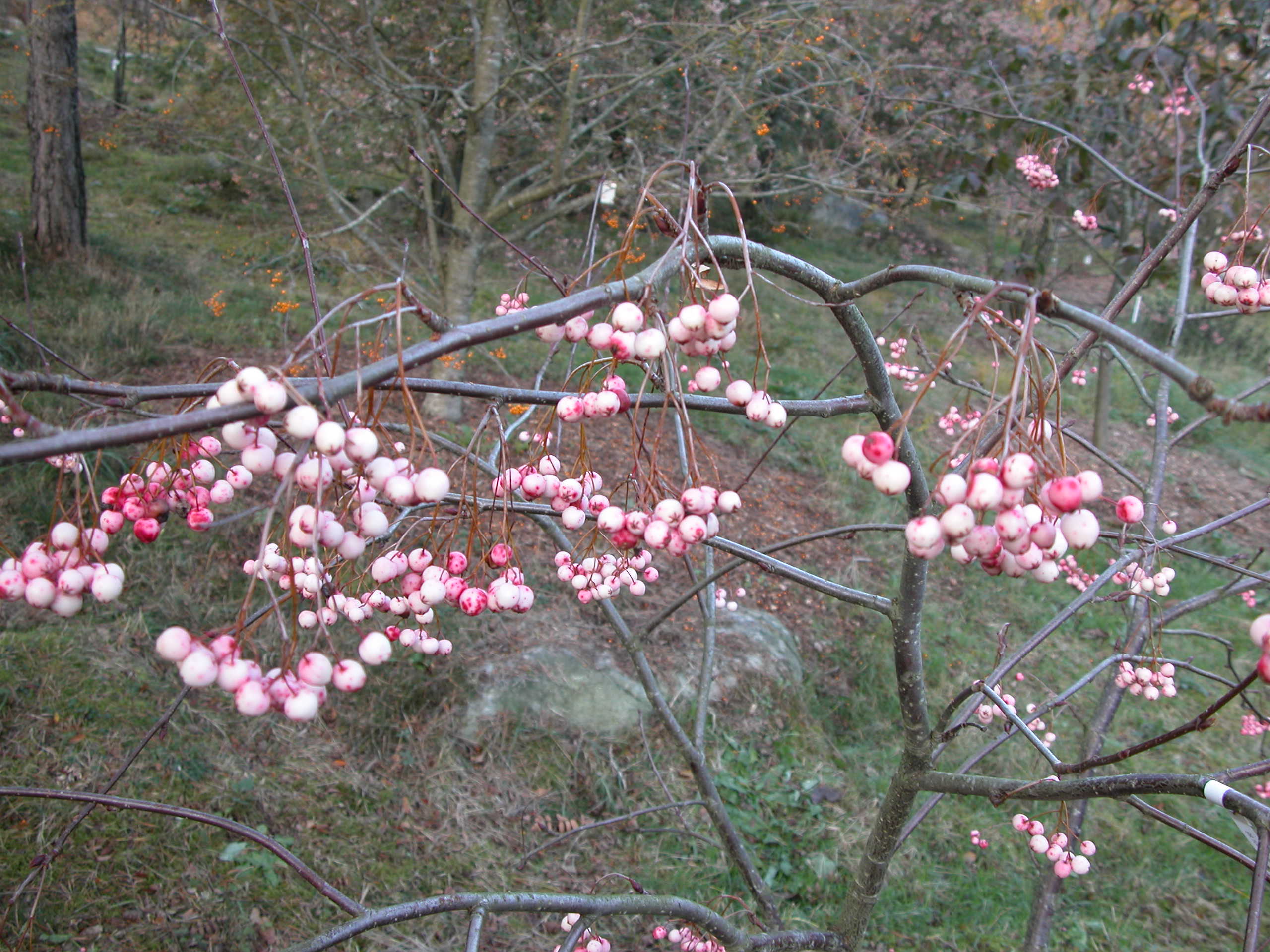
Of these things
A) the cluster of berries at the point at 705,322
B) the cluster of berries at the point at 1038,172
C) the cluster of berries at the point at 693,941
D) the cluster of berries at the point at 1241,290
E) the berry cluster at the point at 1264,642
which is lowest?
the cluster of berries at the point at 693,941

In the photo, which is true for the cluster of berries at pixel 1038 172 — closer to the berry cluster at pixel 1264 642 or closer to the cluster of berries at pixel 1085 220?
the cluster of berries at pixel 1085 220

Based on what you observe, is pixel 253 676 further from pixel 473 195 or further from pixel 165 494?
pixel 473 195

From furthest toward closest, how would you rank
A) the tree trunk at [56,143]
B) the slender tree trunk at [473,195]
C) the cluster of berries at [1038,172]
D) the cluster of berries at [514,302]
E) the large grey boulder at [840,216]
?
the large grey boulder at [840,216] < the tree trunk at [56,143] < the slender tree trunk at [473,195] < the cluster of berries at [1038,172] < the cluster of berries at [514,302]

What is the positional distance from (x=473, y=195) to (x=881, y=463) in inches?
212

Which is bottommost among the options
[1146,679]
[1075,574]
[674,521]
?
[1075,574]

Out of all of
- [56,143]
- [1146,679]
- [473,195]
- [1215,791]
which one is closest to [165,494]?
[1215,791]

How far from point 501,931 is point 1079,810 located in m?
2.02

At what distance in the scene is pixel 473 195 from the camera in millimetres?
5633

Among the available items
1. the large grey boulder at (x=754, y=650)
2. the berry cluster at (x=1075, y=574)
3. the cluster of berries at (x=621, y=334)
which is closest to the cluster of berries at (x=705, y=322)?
the cluster of berries at (x=621, y=334)

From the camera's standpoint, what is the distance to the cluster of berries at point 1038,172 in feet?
14.4

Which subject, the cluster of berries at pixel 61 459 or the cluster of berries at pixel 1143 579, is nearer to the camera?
the cluster of berries at pixel 61 459

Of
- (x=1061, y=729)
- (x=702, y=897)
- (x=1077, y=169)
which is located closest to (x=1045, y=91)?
(x=1077, y=169)

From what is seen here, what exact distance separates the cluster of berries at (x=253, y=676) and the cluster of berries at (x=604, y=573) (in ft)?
1.79

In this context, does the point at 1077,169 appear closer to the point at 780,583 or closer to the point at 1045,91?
the point at 1045,91
